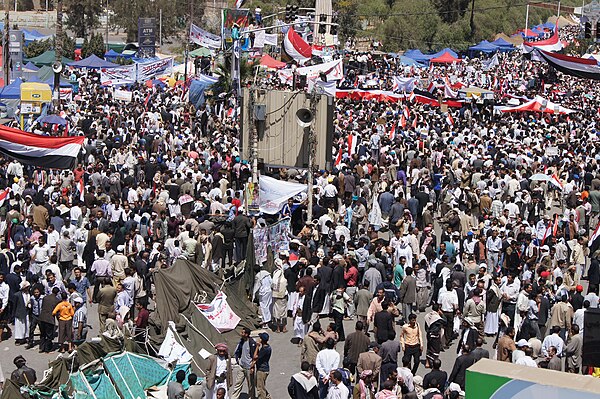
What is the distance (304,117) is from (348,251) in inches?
247

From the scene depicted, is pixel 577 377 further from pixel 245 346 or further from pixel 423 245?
pixel 423 245

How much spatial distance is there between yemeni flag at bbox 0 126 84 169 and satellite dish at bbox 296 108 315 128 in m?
6.29

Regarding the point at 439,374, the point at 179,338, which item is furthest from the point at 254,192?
the point at 439,374

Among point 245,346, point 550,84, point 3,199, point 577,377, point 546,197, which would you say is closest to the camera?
point 577,377

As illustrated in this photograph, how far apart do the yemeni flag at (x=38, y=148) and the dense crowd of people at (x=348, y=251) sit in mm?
1221

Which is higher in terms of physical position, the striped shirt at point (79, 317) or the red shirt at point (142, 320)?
the red shirt at point (142, 320)

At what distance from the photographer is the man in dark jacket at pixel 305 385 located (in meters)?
12.9

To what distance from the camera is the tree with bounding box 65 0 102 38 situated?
85812 mm

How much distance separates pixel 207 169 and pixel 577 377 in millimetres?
19601

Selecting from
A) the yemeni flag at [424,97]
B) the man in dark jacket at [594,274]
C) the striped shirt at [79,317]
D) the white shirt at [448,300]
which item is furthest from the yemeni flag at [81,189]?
the yemeni flag at [424,97]

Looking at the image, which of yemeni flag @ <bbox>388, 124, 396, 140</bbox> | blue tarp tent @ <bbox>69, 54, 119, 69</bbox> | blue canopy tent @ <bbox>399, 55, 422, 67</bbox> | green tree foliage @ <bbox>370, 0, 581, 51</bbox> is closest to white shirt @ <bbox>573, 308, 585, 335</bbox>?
yemeni flag @ <bbox>388, 124, 396, 140</bbox>

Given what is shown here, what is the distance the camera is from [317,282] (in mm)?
16953

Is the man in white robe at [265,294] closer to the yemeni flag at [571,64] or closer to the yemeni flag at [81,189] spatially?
the yemeni flag at [81,189]

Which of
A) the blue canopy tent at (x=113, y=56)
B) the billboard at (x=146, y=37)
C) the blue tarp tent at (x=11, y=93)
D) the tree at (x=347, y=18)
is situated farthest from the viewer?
the tree at (x=347, y=18)
